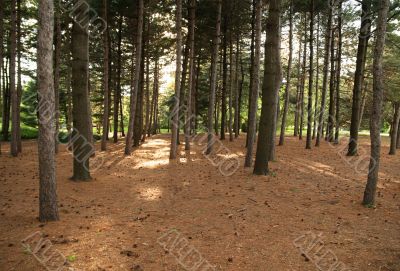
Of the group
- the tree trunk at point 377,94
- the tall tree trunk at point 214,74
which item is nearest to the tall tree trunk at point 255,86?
the tall tree trunk at point 214,74

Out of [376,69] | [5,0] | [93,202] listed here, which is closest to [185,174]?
[93,202]

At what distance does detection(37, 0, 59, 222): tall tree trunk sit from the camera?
619 centimetres

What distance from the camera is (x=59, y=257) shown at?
5242 mm

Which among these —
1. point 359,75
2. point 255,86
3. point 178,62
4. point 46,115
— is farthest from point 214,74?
point 46,115

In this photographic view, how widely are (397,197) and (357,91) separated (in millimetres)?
9709

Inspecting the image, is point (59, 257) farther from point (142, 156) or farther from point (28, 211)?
point (142, 156)

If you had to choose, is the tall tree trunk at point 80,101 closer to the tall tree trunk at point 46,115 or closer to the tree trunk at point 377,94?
the tall tree trunk at point 46,115

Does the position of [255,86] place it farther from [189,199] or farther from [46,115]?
[46,115]

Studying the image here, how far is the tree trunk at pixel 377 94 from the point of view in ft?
25.6

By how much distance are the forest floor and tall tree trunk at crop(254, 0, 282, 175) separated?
967mm

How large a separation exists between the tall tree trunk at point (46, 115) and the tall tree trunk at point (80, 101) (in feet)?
13.2

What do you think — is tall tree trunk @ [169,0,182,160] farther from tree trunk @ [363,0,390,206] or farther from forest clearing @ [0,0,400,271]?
tree trunk @ [363,0,390,206]

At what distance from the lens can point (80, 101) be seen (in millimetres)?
10695

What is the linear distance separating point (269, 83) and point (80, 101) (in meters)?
6.69
